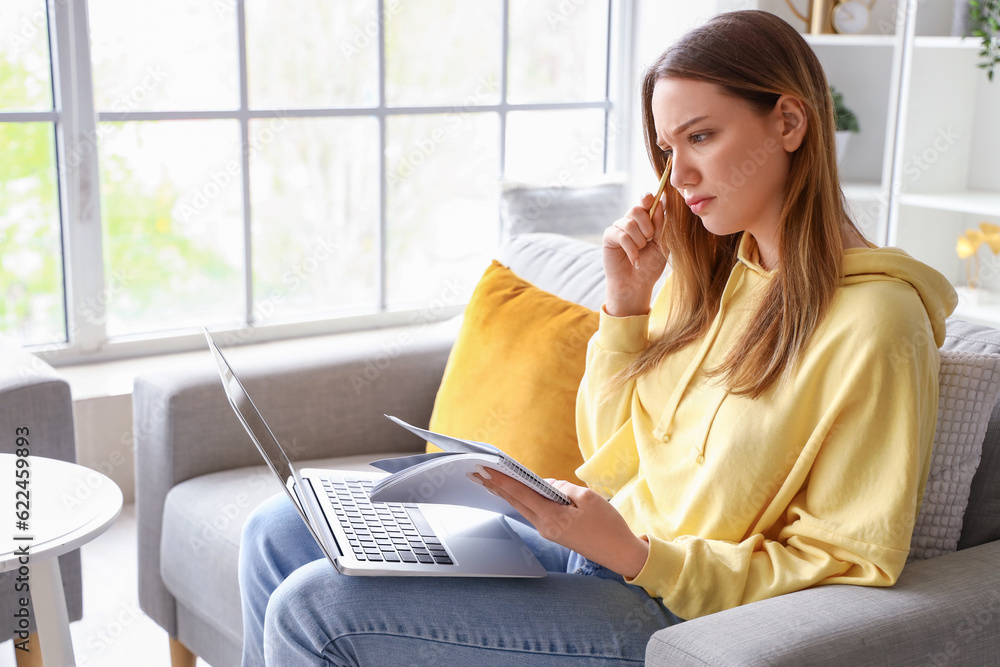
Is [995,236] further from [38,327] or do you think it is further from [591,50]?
[38,327]

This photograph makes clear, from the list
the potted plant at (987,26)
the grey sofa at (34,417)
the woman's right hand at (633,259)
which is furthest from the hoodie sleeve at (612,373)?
the potted plant at (987,26)

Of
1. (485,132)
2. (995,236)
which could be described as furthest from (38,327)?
(995,236)

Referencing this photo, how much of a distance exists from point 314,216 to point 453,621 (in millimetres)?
2143

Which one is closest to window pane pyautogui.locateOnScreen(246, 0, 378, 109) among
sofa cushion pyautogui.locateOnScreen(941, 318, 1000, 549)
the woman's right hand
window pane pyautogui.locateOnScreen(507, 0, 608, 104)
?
window pane pyautogui.locateOnScreen(507, 0, 608, 104)

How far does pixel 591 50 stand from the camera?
346cm

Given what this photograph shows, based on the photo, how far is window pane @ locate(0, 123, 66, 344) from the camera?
99.6 inches

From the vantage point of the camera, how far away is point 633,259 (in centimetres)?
136

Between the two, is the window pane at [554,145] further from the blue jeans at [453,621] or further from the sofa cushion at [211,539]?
the blue jeans at [453,621]

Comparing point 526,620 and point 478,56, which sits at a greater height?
point 478,56

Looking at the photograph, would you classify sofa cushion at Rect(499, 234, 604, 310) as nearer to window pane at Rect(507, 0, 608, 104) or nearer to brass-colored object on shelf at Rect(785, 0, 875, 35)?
window pane at Rect(507, 0, 608, 104)

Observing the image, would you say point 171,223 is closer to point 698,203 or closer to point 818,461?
point 698,203

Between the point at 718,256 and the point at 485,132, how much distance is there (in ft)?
6.59

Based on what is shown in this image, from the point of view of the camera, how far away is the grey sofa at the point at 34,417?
1690 millimetres

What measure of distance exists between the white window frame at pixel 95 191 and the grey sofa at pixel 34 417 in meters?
0.87
